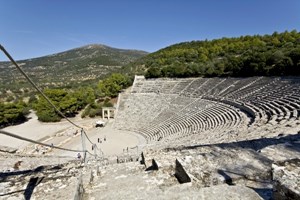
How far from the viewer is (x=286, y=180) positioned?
81.5 inches

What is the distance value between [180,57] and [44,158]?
50401 millimetres

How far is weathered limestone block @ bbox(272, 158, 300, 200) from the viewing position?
1.98 m

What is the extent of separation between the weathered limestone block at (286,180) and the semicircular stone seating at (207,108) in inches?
385

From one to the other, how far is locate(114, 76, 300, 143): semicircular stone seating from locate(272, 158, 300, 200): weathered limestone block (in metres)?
9.78

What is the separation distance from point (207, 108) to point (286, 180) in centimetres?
2359

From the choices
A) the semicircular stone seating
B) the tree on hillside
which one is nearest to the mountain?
the tree on hillside

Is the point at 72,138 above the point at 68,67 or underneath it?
underneath

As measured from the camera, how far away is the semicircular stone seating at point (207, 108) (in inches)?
603

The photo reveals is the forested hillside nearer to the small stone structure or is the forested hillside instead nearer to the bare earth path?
the small stone structure

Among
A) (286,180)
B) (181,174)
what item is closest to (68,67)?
(181,174)

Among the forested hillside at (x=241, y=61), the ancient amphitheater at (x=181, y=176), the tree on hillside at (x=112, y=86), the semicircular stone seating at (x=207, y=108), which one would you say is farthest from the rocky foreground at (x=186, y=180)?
the tree on hillside at (x=112, y=86)

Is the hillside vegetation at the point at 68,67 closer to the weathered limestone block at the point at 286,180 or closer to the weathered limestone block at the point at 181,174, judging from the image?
the weathered limestone block at the point at 181,174

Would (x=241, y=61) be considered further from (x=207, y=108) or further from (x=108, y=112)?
(x=108, y=112)

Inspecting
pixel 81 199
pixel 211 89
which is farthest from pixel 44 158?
pixel 211 89
